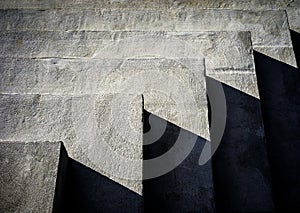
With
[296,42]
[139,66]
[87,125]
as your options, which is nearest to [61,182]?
[87,125]

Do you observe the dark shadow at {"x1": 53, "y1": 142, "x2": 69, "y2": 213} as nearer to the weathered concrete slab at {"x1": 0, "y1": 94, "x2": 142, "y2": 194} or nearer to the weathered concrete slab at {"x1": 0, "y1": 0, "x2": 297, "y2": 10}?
the weathered concrete slab at {"x1": 0, "y1": 94, "x2": 142, "y2": 194}

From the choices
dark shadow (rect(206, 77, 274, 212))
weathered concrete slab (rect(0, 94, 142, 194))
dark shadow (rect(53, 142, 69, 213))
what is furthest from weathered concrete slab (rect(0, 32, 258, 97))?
dark shadow (rect(53, 142, 69, 213))

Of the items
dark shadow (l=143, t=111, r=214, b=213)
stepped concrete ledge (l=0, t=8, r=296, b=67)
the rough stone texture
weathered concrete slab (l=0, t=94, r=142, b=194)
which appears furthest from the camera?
stepped concrete ledge (l=0, t=8, r=296, b=67)

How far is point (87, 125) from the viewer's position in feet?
8.89

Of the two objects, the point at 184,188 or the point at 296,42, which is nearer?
the point at 184,188

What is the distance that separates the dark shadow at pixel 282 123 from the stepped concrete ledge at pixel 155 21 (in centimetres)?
37

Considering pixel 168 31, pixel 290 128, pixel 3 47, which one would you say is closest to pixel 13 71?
pixel 3 47

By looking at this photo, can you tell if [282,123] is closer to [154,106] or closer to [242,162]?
[242,162]

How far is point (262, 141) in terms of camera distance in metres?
3.12

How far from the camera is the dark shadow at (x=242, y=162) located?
2914mm

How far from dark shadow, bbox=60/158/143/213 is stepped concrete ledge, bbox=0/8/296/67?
1955 mm

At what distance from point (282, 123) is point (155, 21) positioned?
6.02 feet

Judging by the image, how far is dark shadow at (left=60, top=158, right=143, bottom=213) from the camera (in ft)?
8.09

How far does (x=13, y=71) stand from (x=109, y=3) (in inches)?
72.9
